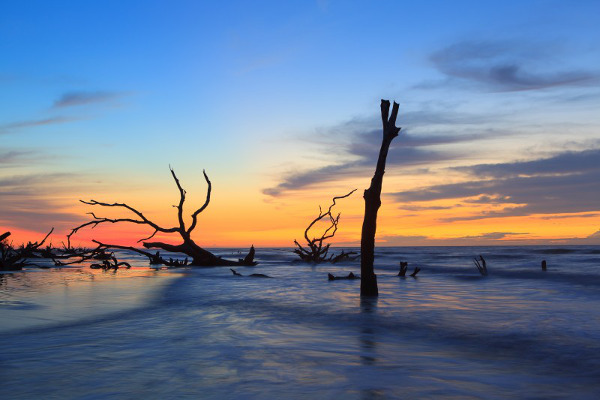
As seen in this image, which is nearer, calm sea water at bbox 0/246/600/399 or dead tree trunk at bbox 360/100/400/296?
calm sea water at bbox 0/246/600/399

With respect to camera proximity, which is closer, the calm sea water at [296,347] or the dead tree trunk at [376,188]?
the calm sea water at [296,347]

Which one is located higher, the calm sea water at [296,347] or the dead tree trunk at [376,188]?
the dead tree trunk at [376,188]

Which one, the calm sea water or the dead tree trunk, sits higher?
the dead tree trunk

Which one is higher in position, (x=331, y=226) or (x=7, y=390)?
(x=331, y=226)

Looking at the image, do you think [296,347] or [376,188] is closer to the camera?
[296,347]

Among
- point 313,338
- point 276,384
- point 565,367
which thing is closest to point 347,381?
point 276,384

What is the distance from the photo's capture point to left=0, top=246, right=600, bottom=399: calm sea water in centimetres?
496

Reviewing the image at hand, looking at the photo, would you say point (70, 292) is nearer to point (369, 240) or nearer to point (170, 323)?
point (170, 323)

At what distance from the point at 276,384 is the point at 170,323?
15.7 ft

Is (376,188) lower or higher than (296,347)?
higher

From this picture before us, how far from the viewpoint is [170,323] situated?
30.3 feet

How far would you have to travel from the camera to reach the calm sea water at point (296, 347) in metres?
4.96

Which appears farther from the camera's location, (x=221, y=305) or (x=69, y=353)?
(x=221, y=305)

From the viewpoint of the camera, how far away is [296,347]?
23.0 feet
